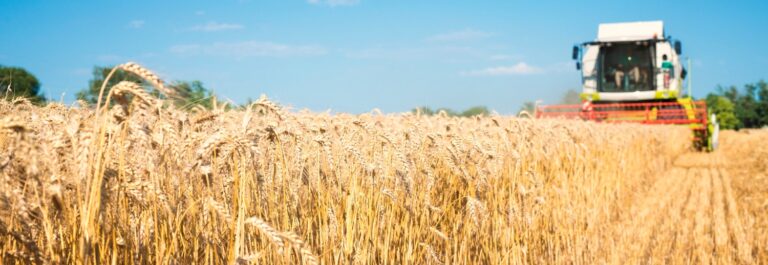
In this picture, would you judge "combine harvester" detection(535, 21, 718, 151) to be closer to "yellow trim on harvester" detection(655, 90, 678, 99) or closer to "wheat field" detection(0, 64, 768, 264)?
"yellow trim on harvester" detection(655, 90, 678, 99)

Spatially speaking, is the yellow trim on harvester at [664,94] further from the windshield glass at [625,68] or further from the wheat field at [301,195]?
the wheat field at [301,195]

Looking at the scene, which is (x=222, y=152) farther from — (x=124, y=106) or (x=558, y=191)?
(x=558, y=191)

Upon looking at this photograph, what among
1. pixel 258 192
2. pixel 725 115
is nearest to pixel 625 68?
pixel 258 192

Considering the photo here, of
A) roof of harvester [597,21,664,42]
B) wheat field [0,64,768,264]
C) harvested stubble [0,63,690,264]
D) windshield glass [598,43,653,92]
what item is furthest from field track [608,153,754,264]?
roof of harvester [597,21,664,42]

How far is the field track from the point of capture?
5523 mm

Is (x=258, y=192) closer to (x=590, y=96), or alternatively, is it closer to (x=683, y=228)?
(x=683, y=228)

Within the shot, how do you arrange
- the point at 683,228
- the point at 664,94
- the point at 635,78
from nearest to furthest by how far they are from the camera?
1. the point at 683,228
2. the point at 664,94
3. the point at 635,78

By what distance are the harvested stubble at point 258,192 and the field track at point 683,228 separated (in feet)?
2.75

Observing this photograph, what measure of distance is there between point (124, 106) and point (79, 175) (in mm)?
186

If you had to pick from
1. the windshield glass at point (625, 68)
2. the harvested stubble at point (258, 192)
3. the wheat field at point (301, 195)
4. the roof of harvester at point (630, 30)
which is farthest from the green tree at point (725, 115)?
the harvested stubble at point (258, 192)

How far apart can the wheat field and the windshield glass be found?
12.7 m

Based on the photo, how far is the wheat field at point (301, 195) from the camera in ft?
5.06

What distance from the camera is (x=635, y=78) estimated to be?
19.3 metres

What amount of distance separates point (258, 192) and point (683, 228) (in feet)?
19.3
